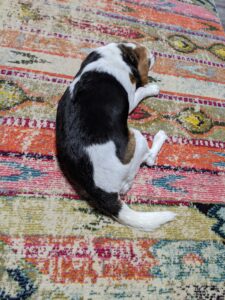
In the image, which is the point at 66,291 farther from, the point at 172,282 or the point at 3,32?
the point at 3,32

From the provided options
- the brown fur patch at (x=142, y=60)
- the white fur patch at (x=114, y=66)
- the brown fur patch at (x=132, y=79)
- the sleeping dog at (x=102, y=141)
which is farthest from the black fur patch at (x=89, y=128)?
the brown fur patch at (x=142, y=60)

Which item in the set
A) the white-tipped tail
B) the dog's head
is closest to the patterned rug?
the white-tipped tail

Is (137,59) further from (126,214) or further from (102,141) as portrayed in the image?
(126,214)

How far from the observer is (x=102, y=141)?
1.10m

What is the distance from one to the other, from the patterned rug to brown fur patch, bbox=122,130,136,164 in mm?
241

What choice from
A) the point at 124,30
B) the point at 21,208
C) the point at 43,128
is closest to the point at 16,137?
the point at 43,128

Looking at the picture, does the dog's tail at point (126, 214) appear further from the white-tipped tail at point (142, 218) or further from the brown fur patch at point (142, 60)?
the brown fur patch at point (142, 60)

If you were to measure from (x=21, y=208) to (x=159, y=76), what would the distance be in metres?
1.11

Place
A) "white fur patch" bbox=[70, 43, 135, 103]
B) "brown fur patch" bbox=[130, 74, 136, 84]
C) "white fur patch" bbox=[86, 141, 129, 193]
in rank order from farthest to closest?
1. "brown fur patch" bbox=[130, 74, 136, 84]
2. "white fur patch" bbox=[70, 43, 135, 103]
3. "white fur patch" bbox=[86, 141, 129, 193]

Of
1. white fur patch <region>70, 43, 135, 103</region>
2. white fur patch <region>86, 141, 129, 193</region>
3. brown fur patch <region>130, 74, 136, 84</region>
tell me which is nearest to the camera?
white fur patch <region>86, 141, 129, 193</region>

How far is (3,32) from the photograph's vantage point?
5.94ft

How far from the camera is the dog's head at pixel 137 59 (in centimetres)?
151

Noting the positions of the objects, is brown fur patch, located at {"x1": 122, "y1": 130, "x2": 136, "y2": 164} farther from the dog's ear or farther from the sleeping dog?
the dog's ear

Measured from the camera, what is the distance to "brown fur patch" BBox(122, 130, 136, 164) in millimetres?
1155
